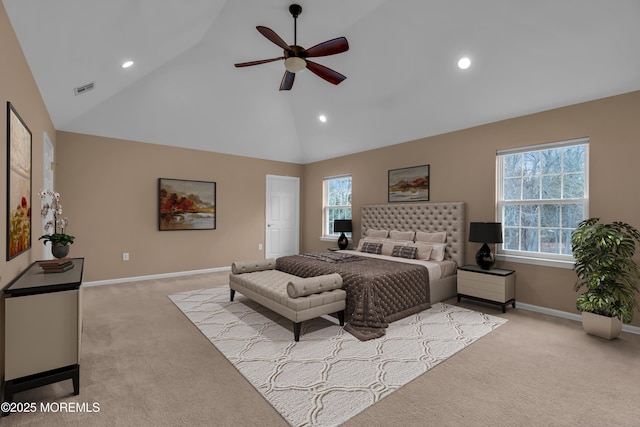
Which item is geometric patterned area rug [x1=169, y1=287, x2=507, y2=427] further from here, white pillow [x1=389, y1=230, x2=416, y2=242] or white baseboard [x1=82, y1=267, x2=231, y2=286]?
white baseboard [x1=82, y1=267, x2=231, y2=286]

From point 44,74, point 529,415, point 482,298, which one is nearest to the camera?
point 529,415

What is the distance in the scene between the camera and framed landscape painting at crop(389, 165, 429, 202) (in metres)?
5.45

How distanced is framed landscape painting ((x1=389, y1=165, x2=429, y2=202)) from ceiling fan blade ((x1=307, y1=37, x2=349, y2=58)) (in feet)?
9.69

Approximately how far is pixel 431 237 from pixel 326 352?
2935mm

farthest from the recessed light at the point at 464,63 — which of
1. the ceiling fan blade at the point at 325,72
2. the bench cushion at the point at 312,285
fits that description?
the bench cushion at the point at 312,285

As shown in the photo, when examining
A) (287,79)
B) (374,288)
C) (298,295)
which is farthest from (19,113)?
(374,288)

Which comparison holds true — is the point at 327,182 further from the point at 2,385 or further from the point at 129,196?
the point at 2,385

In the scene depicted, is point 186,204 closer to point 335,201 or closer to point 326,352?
point 335,201

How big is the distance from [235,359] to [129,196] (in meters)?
4.25

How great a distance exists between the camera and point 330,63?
486 centimetres

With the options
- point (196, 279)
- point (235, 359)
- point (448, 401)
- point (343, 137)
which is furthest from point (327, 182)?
point (448, 401)

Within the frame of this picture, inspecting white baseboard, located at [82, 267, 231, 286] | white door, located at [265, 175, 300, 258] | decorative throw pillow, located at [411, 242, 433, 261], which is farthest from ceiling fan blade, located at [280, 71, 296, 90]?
white baseboard, located at [82, 267, 231, 286]

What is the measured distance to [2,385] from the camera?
2072mm

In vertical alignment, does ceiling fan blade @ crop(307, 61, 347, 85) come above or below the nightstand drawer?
above
